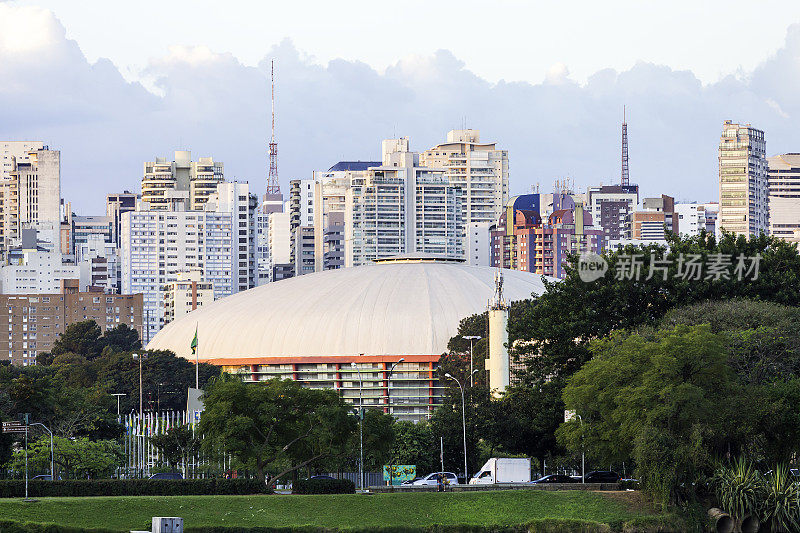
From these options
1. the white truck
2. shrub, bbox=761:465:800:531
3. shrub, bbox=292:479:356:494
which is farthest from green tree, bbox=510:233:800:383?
shrub, bbox=761:465:800:531

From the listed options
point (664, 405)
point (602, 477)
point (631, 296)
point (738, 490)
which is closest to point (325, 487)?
point (664, 405)

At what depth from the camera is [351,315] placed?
462 ft

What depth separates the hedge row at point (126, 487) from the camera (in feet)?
162

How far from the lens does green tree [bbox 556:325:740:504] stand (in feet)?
164

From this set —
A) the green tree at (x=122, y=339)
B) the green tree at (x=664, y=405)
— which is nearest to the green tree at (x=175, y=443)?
the green tree at (x=664, y=405)

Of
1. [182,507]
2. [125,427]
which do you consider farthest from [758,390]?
[125,427]

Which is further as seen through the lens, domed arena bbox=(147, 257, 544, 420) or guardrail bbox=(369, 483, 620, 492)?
domed arena bbox=(147, 257, 544, 420)

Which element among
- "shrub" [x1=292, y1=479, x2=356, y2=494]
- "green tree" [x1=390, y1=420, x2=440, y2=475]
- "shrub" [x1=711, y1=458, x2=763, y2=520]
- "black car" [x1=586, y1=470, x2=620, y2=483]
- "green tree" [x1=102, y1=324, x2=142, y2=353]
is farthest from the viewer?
"green tree" [x1=102, y1=324, x2=142, y2=353]

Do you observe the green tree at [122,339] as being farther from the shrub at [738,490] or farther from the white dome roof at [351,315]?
the shrub at [738,490]

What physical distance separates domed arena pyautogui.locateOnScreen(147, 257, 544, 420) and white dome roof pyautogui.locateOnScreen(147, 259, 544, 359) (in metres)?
0.10

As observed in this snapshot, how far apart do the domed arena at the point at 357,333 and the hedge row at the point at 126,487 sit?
78037 millimetres

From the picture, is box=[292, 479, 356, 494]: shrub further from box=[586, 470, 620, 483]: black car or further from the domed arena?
the domed arena

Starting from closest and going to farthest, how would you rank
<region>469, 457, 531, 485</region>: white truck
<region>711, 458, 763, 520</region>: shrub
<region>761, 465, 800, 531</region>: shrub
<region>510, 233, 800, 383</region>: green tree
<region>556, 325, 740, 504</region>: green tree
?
<region>761, 465, 800, 531</region>: shrub, <region>711, 458, 763, 520</region>: shrub, <region>556, 325, 740, 504</region>: green tree, <region>469, 457, 531, 485</region>: white truck, <region>510, 233, 800, 383</region>: green tree

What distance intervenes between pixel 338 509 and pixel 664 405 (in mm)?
12822
